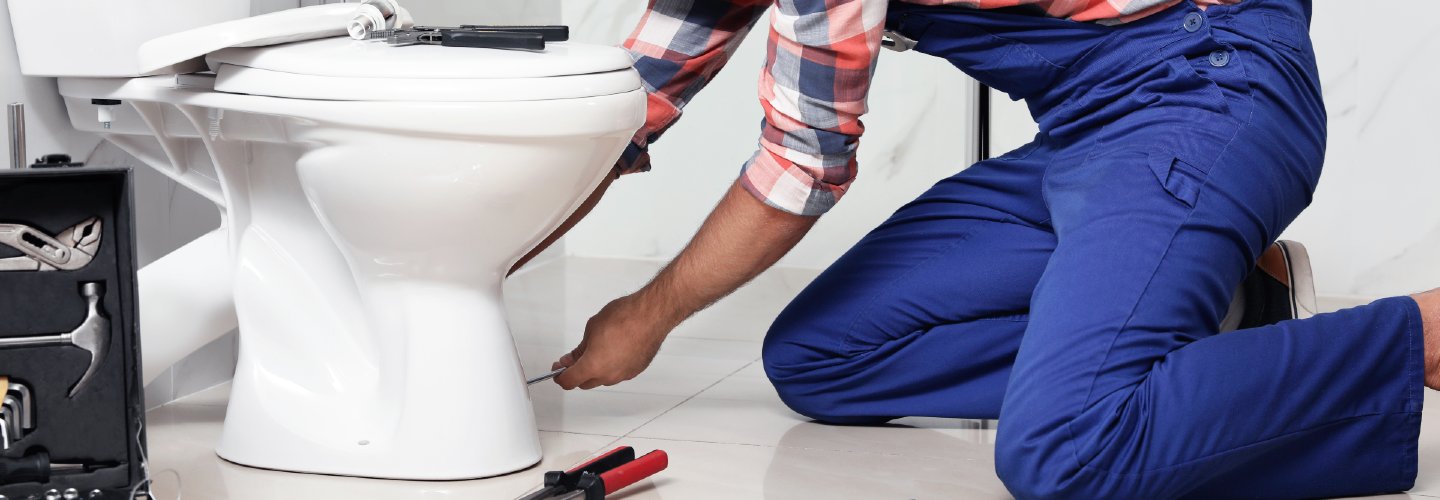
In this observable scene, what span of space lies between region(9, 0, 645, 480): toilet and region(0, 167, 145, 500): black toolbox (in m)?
0.15

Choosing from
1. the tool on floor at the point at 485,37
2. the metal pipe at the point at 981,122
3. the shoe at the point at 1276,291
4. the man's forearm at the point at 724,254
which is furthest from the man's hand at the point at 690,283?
the metal pipe at the point at 981,122

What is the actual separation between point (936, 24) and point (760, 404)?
0.49m

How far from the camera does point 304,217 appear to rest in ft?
4.55

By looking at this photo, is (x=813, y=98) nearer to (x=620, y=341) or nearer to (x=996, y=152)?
(x=620, y=341)

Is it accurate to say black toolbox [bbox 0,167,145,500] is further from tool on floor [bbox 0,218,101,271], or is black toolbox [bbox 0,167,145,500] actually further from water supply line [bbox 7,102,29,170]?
water supply line [bbox 7,102,29,170]

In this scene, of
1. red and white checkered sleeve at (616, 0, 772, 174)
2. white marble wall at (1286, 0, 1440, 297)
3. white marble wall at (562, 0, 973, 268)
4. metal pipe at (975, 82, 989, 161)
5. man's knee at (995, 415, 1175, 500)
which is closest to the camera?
man's knee at (995, 415, 1175, 500)

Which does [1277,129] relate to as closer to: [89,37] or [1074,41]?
[1074,41]

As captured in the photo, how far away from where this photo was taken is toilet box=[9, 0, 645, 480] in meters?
1.17

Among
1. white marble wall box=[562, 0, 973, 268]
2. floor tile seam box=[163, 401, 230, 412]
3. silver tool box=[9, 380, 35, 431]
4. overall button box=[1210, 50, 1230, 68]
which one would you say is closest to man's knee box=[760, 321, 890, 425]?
overall button box=[1210, 50, 1230, 68]

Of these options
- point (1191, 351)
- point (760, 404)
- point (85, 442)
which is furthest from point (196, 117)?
point (1191, 351)

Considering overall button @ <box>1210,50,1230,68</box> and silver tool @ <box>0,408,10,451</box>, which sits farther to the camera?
overall button @ <box>1210,50,1230,68</box>

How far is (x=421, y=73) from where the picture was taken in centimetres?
115

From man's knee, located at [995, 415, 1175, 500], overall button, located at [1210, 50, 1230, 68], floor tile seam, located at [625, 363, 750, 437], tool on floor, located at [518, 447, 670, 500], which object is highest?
overall button, located at [1210, 50, 1230, 68]

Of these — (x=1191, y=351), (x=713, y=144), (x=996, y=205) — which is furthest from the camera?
(x=713, y=144)
